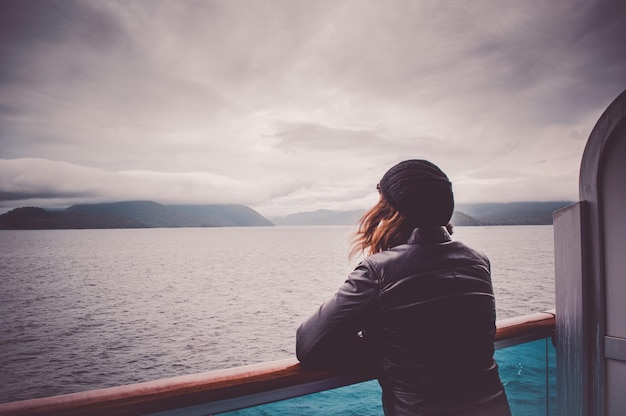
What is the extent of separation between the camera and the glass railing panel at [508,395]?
126 cm

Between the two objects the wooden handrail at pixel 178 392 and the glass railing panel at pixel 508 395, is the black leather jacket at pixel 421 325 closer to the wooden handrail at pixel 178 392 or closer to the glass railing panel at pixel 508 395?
the wooden handrail at pixel 178 392

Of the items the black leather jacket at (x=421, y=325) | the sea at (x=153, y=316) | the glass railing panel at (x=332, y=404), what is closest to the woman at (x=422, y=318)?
the black leather jacket at (x=421, y=325)

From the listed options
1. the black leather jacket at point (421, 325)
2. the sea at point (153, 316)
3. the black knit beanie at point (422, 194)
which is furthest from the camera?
the sea at point (153, 316)

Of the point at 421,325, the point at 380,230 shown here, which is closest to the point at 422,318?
the point at 421,325

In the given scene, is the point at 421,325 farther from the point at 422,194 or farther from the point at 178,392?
the point at 178,392

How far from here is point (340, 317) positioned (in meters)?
1.03

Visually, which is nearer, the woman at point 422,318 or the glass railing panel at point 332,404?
the woman at point 422,318

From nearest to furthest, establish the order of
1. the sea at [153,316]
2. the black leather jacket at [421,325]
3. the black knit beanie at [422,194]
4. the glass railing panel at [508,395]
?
the black leather jacket at [421,325], the black knit beanie at [422,194], the glass railing panel at [508,395], the sea at [153,316]

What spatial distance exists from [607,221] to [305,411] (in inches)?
63.5

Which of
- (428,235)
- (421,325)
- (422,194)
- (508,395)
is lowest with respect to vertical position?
(508,395)

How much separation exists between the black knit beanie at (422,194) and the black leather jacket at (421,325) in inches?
2.1

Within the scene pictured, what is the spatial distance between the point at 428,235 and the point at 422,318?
243mm

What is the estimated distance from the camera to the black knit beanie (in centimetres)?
115

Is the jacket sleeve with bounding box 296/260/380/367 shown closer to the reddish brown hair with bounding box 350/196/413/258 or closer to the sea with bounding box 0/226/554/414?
the reddish brown hair with bounding box 350/196/413/258
